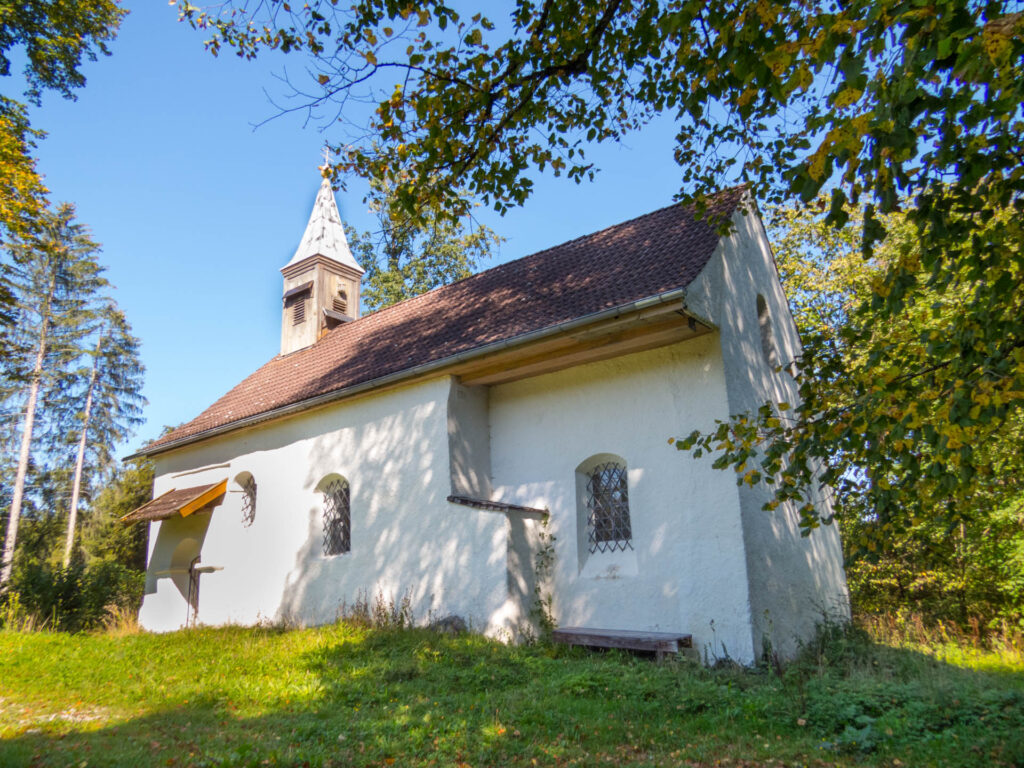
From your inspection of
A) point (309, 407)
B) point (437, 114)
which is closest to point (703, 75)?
point (437, 114)

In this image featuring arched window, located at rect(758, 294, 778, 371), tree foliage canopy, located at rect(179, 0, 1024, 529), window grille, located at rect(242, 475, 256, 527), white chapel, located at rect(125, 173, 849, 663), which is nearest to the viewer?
tree foliage canopy, located at rect(179, 0, 1024, 529)

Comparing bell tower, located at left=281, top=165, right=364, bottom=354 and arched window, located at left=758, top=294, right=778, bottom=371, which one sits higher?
bell tower, located at left=281, top=165, right=364, bottom=354

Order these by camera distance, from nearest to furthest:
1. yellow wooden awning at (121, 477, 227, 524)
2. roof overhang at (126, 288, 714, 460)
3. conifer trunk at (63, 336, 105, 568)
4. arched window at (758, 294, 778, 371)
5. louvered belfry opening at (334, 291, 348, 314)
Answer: roof overhang at (126, 288, 714, 460)
arched window at (758, 294, 778, 371)
yellow wooden awning at (121, 477, 227, 524)
louvered belfry opening at (334, 291, 348, 314)
conifer trunk at (63, 336, 105, 568)

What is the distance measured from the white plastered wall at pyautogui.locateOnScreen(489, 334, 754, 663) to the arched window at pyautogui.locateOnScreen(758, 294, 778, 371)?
253cm

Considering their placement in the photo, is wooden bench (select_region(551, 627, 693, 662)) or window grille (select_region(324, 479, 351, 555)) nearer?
wooden bench (select_region(551, 627, 693, 662))

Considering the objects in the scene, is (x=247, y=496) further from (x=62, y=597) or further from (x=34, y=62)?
(x=34, y=62)

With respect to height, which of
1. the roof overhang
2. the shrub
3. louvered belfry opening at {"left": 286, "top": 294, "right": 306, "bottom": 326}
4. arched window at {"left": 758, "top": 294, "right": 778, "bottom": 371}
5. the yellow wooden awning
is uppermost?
louvered belfry opening at {"left": 286, "top": 294, "right": 306, "bottom": 326}

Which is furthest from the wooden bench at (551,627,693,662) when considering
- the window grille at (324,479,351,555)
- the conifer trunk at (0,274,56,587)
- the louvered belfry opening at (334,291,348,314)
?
the conifer trunk at (0,274,56,587)

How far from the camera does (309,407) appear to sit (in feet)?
38.8

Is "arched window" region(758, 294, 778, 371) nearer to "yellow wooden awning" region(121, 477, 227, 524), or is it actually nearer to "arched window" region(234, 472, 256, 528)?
"arched window" region(234, 472, 256, 528)

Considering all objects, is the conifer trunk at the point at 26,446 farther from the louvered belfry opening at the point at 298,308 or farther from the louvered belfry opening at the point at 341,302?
the louvered belfry opening at the point at 341,302

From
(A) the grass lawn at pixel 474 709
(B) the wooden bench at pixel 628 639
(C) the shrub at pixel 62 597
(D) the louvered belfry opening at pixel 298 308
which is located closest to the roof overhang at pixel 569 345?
(B) the wooden bench at pixel 628 639

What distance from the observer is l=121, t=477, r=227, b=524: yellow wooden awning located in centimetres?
1302

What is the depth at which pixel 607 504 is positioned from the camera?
9.44m
